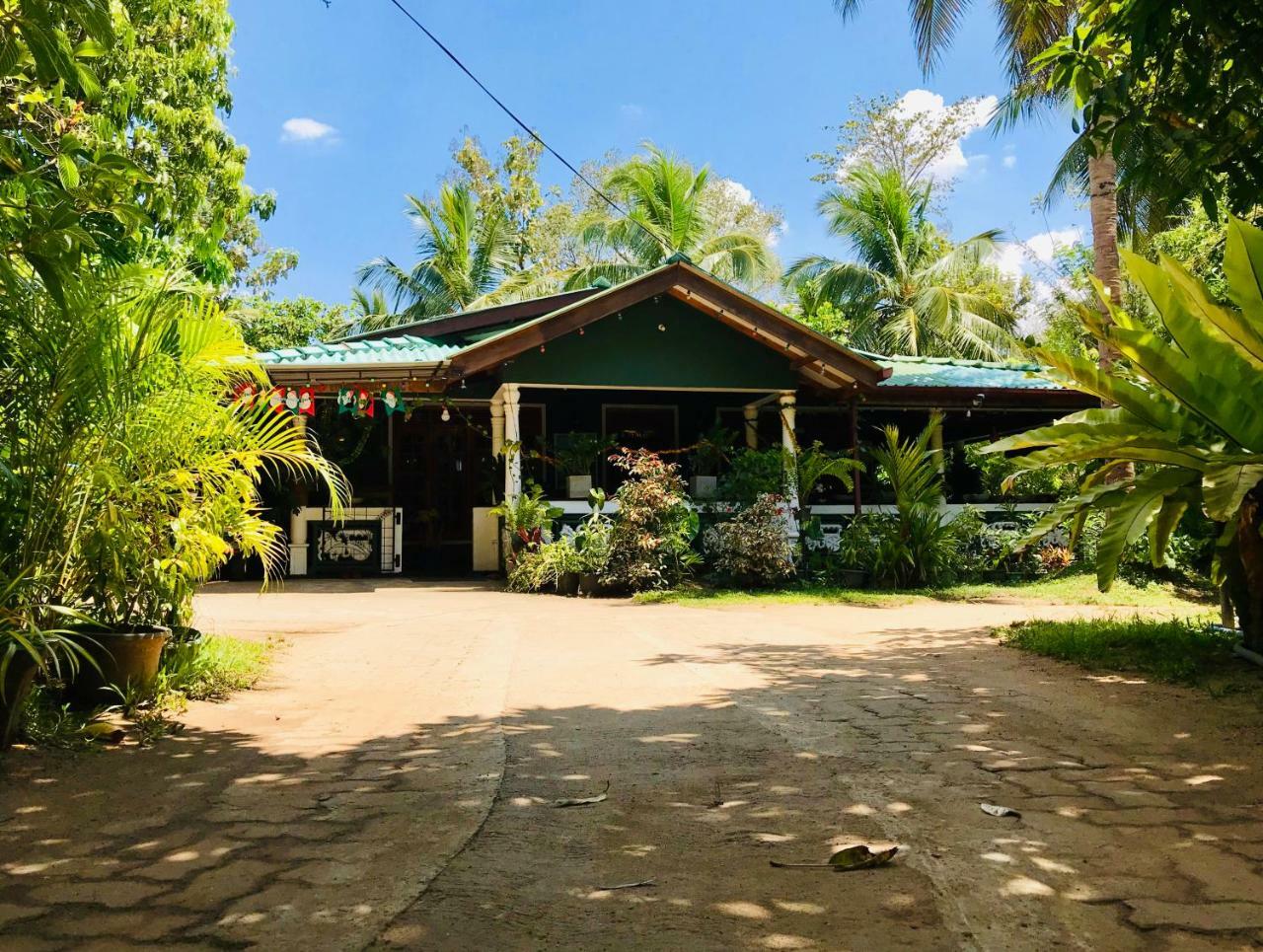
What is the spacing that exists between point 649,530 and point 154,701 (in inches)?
282

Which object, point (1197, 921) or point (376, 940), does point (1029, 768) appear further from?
point (376, 940)

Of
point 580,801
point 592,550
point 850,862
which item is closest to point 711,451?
point 592,550

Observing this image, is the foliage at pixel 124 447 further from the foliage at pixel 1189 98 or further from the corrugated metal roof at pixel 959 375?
the corrugated metal roof at pixel 959 375

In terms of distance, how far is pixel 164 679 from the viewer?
5020mm

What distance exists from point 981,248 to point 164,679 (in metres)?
25.8

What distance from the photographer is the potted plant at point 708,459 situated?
43.1 feet

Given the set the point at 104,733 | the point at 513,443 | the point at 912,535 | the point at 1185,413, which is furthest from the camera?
the point at 513,443

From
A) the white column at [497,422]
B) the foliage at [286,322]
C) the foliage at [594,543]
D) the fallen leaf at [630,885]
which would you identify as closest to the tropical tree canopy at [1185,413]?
the fallen leaf at [630,885]

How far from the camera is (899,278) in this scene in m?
26.8

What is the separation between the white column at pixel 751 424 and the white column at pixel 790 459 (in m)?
1.05

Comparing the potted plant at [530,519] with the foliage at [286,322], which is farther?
the foliage at [286,322]

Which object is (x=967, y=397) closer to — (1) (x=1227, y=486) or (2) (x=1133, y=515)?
(2) (x=1133, y=515)

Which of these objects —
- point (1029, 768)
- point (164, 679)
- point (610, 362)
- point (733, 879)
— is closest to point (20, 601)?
point (164, 679)

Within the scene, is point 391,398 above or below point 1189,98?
below
